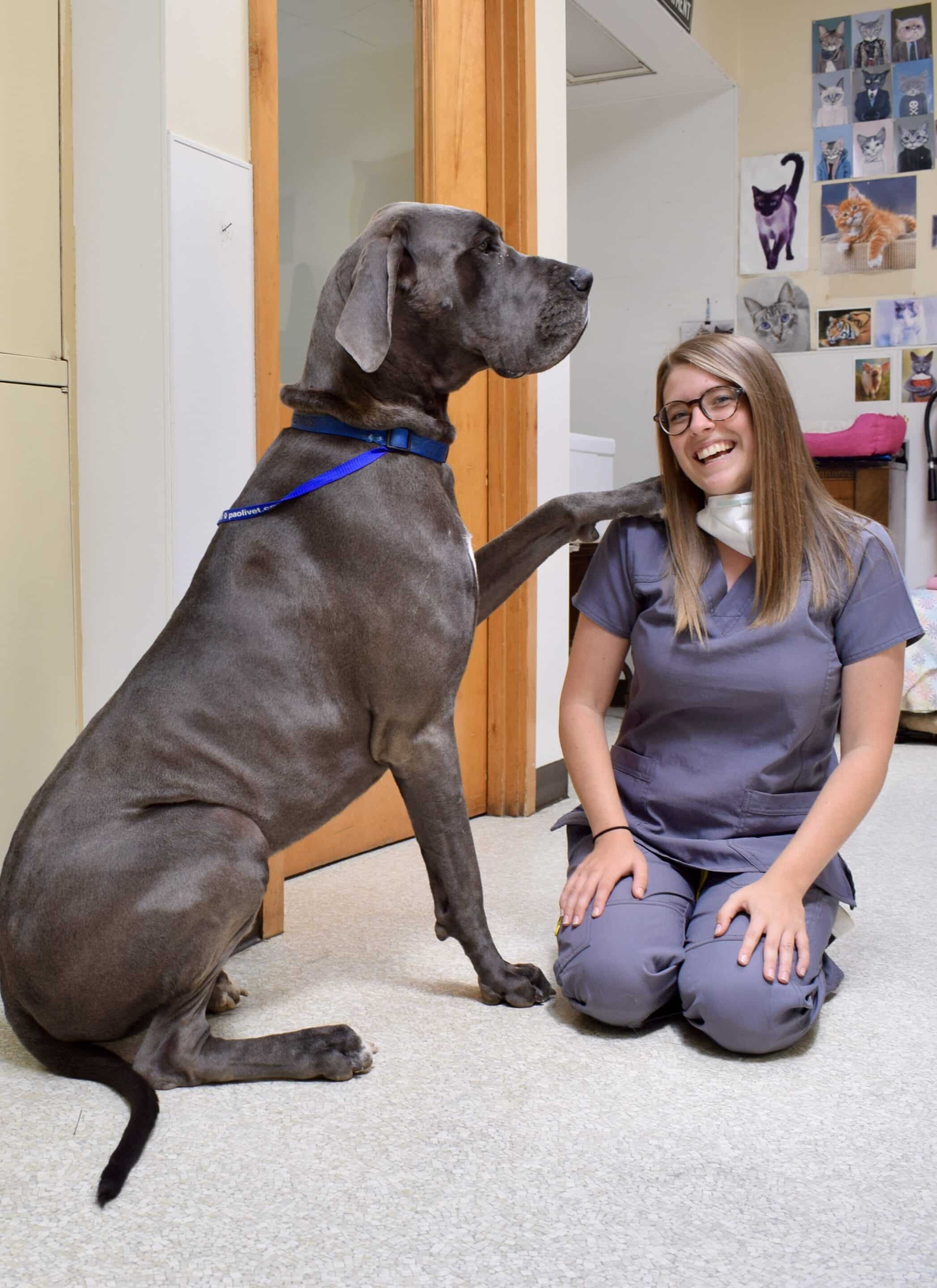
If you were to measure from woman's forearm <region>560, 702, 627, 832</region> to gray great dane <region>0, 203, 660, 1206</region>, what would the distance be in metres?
0.22

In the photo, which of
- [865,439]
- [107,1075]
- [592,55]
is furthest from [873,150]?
[107,1075]

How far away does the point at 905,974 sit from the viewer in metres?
1.71

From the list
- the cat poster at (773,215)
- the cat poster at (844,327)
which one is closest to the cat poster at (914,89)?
the cat poster at (773,215)

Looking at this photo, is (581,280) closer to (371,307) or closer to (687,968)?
(371,307)

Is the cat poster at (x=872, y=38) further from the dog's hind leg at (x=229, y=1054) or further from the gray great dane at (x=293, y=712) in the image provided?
the dog's hind leg at (x=229, y=1054)

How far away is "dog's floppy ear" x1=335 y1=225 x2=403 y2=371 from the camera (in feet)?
4.33

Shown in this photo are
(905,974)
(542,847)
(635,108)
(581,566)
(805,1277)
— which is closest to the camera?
(805,1277)

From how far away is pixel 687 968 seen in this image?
1.46 metres

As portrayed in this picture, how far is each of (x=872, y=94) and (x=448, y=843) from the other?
441 centimetres

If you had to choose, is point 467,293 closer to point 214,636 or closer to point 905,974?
point 214,636

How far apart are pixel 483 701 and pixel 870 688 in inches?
53.6

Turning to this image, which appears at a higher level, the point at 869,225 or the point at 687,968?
the point at 869,225

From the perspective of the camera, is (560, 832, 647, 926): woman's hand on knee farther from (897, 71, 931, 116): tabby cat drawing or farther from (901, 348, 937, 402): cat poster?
(897, 71, 931, 116): tabby cat drawing

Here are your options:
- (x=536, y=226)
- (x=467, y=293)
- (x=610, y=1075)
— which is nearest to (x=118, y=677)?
(x=467, y=293)
